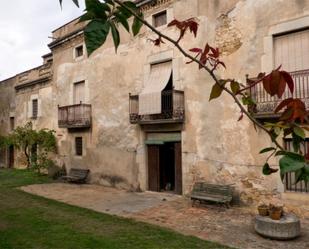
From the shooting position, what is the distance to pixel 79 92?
18609mm

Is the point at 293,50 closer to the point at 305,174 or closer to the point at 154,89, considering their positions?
the point at 154,89

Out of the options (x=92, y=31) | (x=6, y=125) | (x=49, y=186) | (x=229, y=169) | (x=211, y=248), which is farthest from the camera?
(x=6, y=125)

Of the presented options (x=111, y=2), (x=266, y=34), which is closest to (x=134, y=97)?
(x=266, y=34)

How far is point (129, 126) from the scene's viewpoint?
50.3ft

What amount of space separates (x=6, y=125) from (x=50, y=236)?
2055 centimetres

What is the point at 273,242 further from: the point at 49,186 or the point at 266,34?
the point at 49,186

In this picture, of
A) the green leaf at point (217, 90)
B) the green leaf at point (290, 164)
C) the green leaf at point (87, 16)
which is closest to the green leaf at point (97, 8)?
the green leaf at point (87, 16)

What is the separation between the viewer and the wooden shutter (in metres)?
10.3

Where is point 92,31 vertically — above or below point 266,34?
below

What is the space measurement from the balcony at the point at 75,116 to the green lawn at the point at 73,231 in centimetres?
600

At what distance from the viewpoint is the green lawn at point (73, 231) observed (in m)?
7.61

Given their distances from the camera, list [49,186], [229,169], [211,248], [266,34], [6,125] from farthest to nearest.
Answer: [6,125] → [49,186] → [229,169] → [266,34] → [211,248]

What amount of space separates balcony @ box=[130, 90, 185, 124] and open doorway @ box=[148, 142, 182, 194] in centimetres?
118

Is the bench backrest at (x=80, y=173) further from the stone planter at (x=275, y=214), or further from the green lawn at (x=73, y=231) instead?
the stone planter at (x=275, y=214)
